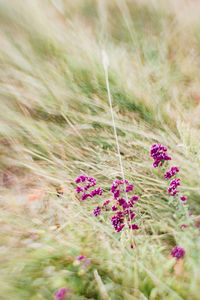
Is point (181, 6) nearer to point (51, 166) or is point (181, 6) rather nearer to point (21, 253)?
point (51, 166)

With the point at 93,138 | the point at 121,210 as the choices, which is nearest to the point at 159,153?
the point at 121,210

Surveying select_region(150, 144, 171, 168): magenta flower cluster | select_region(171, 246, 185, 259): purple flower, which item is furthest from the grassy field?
select_region(150, 144, 171, 168): magenta flower cluster

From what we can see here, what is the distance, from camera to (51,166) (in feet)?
4.25

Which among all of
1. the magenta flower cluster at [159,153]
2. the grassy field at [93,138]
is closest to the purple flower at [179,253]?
the grassy field at [93,138]

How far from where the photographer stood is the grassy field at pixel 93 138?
819 mm

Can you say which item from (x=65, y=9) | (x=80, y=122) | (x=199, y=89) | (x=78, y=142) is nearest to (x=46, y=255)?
(x=78, y=142)

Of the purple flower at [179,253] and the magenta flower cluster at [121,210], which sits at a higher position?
the magenta flower cluster at [121,210]

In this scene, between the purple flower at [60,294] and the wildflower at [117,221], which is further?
the wildflower at [117,221]

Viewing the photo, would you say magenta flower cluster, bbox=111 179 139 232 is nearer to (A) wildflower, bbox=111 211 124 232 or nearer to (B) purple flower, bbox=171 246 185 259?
(A) wildflower, bbox=111 211 124 232

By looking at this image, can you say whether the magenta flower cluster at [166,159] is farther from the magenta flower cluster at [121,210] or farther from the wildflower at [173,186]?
the magenta flower cluster at [121,210]

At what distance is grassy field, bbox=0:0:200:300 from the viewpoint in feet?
2.69

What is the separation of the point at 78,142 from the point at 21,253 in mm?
679

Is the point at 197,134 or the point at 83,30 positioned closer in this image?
the point at 197,134

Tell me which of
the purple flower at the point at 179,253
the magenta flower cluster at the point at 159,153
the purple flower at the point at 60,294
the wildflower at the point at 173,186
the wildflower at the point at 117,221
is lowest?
the purple flower at the point at 60,294
